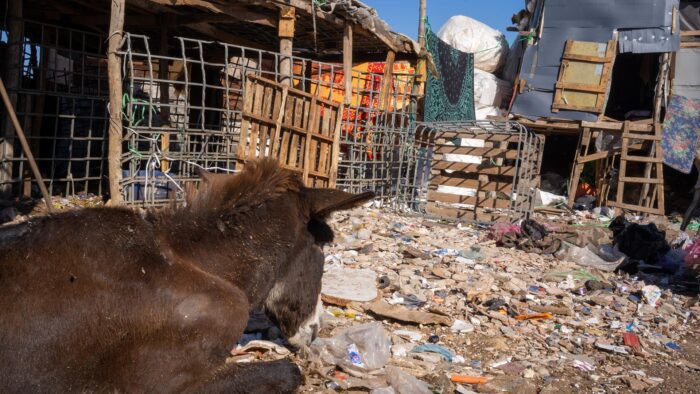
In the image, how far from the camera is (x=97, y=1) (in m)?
9.05

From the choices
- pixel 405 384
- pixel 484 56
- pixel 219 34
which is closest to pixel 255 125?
pixel 219 34

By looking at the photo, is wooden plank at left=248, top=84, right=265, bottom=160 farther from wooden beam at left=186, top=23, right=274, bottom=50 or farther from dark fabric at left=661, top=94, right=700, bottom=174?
dark fabric at left=661, top=94, right=700, bottom=174

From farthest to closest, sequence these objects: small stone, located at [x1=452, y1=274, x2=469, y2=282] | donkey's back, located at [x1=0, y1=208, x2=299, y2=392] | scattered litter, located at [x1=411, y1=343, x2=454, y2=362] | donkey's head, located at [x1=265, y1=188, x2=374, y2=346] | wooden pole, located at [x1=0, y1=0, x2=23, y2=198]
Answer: wooden pole, located at [x1=0, y1=0, x2=23, y2=198] → small stone, located at [x1=452, y1=274, x2=469, y2=282] → scattered litter, located at [x1=411, y1=343, x2=454, y2=362] → donkey's head, located at [x1=265, y1=188, x2=374, y2=346] → donkey's back, located at [x1=0, y1=208, x2=299, y2=392]

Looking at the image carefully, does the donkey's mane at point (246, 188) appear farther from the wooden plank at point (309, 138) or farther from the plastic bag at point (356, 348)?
the wooden plank at point (309, 138)

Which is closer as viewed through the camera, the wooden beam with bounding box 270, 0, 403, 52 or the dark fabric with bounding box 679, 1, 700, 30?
the wooden beam with bounding box 270, 0, 403, 52

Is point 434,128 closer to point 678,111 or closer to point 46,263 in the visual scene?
point 678,111

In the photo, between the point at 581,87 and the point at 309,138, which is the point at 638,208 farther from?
the point at 309,138

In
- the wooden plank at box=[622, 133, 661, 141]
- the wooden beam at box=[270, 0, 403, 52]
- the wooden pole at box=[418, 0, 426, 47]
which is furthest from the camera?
the wooden plank at box=[622, 133, 661, 141]

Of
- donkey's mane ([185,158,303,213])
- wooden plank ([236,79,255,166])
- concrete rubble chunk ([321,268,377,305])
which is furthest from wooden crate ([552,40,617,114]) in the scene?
donkey's mane ([185,158,303,213])

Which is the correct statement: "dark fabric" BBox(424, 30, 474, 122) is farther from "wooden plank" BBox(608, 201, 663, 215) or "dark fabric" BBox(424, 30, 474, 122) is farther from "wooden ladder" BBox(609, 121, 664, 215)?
Answer: "wooden plank" BBox(608, 201, 663, 215)

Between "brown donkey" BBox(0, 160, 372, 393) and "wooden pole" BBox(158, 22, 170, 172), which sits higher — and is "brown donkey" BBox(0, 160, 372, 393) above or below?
below

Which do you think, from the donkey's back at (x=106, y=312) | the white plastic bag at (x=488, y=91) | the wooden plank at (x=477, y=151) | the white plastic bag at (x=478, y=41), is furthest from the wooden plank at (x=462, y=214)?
the donkey's back at (x=106, y=312)

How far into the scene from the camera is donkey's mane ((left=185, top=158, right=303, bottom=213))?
2793mm

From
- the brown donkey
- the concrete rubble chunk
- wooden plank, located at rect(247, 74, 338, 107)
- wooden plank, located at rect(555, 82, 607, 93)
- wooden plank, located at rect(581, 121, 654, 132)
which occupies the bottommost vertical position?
the concrete rubble chunk
